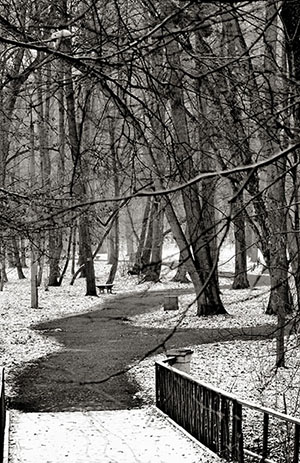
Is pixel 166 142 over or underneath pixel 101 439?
over

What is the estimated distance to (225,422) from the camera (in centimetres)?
983

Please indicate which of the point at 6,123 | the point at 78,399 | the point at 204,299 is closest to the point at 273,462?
the point at 78,399

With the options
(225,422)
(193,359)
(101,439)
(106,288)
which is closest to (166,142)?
(225,422)

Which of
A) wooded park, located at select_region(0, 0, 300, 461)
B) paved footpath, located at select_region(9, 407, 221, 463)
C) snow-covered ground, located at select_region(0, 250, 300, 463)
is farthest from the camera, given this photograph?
snow-covered ground, located at select_region(0, 250, 300, 463)

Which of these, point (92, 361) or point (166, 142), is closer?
point (166, 142)

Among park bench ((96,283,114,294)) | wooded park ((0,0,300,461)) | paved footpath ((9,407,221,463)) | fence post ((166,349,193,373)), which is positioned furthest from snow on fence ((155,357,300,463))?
park bench ((96,283,114,294))

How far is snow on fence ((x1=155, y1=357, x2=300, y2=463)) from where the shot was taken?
30.8 ft

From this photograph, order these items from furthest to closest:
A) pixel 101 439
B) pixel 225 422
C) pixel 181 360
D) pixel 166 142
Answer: pixel 181 360 → pixel 101 439 → pixel 225 422 → pixel 166 142

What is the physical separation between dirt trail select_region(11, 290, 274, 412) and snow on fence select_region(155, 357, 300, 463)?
88cm

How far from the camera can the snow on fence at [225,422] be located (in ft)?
30.8

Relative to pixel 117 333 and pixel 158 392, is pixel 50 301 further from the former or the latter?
pixel 158 392

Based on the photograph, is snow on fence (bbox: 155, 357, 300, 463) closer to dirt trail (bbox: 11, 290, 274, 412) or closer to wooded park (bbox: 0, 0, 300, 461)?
wooded park (bbox: 0, 0, 300, 461)

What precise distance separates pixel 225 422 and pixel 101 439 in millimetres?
1928

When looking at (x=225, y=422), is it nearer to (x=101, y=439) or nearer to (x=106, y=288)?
(x=101, y=439)
